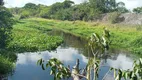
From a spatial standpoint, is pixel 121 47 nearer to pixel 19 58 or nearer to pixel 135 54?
pixel 135 54

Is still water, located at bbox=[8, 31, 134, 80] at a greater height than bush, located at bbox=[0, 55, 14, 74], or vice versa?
bush, located at bbox=[0, 55, 14, 74]

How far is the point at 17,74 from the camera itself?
18.6 metres

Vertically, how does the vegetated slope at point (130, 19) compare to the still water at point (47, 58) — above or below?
above

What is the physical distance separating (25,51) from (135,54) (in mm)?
11677

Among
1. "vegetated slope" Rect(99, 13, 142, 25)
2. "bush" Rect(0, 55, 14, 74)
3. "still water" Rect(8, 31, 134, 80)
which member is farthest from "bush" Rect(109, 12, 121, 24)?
"bush" Rect(0, 55, 14, 74)

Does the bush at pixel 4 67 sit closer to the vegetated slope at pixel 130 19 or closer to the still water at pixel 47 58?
the still water at pixel 47 58

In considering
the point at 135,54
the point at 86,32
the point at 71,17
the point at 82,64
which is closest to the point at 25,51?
the point at 82,64

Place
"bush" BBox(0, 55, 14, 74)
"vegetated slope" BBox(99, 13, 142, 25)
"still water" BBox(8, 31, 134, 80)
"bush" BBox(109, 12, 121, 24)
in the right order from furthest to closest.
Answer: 1. "bush" BBox(109, 12, 121, 24)
2. "vegetated slope" BBox(99, 13, 142, 25)
3. "still water" BBox(8, 31, 134, 80)
4. "bush" BBox(0, 55, 14, 74)

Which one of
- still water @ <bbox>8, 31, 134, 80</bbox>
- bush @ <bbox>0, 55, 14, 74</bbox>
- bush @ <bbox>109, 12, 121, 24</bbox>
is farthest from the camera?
bush @ <bbox>109, 12, 121, 24</bbox>

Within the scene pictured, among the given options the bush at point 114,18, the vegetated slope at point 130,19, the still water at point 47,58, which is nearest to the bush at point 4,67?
the still water at point 47,58

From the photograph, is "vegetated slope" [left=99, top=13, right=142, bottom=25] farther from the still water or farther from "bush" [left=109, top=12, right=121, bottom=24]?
the still water

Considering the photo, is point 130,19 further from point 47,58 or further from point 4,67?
point 4,67

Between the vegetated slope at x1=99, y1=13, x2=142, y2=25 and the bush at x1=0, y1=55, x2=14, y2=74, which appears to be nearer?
the bush at x1=0, y1=55, x2=14, y2=74

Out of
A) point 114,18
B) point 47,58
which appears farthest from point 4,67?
point 114,18
